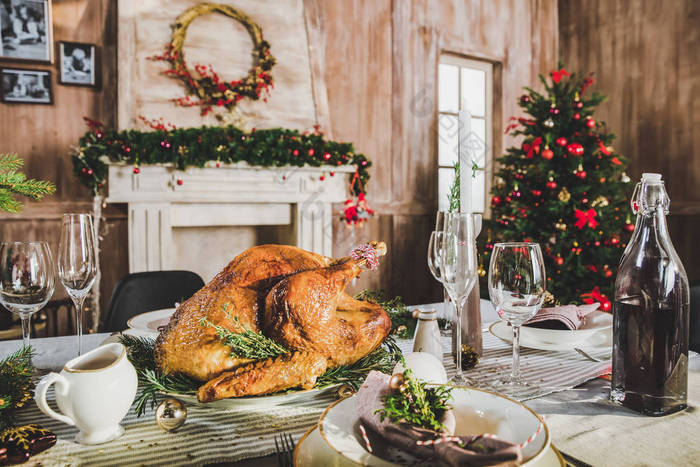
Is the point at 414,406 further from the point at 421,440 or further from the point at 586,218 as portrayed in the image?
the point at 586,218

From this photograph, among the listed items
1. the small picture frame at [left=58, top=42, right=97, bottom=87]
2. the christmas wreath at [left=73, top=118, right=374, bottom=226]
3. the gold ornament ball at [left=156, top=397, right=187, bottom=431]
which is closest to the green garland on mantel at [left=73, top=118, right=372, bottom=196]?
the christmas wreath at [left=73, top=118, right=374, bottom=226]

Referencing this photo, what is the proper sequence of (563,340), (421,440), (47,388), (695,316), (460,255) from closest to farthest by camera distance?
1. (421,440)
2. (47,388)
3. (460,255)
4. (563,340)
5. (695,316)

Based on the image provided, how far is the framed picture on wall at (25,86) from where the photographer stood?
2.67 m

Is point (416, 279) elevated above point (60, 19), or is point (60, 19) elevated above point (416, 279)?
point (60, 19)

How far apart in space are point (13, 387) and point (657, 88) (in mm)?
4321

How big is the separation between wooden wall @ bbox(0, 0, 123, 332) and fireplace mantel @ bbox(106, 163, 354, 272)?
0.28 m

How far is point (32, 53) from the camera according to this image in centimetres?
271

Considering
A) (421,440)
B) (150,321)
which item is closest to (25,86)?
(150,321)

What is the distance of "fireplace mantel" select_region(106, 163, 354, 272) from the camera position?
2.70m

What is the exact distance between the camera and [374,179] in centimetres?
369

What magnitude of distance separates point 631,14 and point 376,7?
2.10m

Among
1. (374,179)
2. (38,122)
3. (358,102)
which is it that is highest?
(358,102)

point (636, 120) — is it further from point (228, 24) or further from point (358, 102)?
point (228, 24)

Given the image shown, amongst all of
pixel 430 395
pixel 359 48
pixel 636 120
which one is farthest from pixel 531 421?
pixel 636 120
